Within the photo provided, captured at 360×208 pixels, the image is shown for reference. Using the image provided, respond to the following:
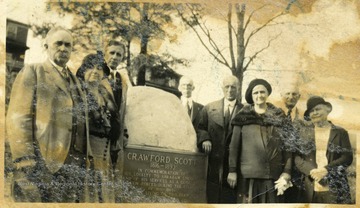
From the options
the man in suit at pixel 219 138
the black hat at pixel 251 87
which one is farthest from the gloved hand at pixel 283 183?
the black hat at pixel 251 87

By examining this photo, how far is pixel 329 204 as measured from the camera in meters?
5.83

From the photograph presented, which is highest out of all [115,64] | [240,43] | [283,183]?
[240,43]

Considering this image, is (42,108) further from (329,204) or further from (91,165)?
(329,204)

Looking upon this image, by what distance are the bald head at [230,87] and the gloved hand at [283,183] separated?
696 mm

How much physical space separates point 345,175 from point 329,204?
10.4 inches

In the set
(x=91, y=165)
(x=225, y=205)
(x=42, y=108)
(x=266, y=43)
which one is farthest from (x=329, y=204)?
(x=42, y=108)

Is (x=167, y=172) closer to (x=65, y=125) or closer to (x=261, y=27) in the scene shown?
(x=65, y=125)

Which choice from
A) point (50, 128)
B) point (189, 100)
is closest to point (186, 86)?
point (189, 100)

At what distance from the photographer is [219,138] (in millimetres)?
5691

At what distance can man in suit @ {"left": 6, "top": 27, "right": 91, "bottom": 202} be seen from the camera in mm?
5188

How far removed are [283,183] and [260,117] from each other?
52 centimetres

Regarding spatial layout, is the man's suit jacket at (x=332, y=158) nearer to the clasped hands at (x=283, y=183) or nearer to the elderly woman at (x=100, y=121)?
the clasped hands at (x=283, y=183)

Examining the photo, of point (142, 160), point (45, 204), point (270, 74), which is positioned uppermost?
point (270, 74)

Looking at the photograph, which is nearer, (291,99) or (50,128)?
(50,128)
